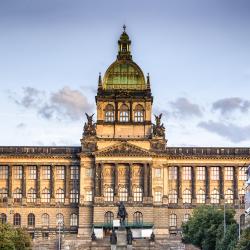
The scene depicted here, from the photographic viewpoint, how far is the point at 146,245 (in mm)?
183500

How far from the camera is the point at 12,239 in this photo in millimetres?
158750

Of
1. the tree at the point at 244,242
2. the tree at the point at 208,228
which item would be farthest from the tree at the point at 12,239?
the tree at the point at 244,242

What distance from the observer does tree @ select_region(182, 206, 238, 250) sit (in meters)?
165

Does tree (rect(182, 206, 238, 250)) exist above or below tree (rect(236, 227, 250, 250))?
above

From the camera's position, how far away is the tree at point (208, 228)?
165250 millimetres

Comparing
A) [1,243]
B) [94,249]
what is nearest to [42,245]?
[94,249]

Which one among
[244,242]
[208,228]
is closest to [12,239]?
[208,228]

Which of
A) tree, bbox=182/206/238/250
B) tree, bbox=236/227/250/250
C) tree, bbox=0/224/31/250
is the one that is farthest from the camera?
tree, bbox=182/206/238/250

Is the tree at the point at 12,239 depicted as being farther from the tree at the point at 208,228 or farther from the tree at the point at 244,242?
the tree at the point at 244,242

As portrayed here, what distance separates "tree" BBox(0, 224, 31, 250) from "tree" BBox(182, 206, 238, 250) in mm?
22167

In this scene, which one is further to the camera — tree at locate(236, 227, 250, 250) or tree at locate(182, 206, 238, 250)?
tree at locate(182, 206, 238, 250)

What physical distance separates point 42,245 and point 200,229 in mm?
22665

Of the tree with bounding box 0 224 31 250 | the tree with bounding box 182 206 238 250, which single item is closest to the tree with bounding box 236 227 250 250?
the tree with bounding box 182 206 238 250

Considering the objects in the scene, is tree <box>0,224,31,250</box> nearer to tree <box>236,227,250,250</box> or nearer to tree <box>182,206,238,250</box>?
tree <box>182,206,238,250</box>
